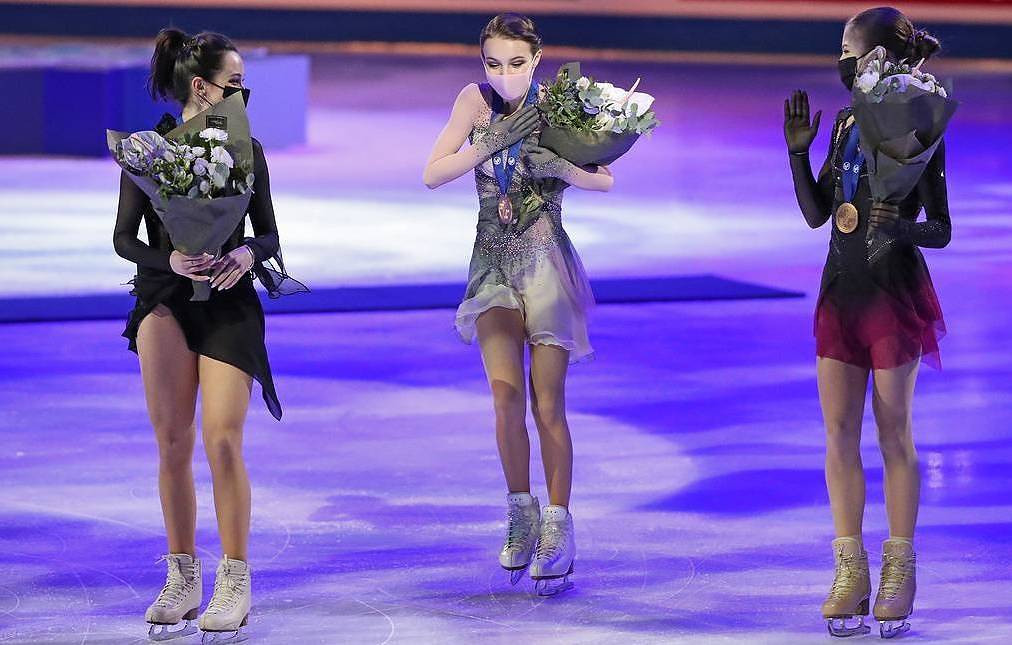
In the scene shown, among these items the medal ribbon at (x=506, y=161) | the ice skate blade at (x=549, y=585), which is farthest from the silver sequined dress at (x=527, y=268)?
the ice skate blade at (x=549, y=585)

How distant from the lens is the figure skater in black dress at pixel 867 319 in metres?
4.07

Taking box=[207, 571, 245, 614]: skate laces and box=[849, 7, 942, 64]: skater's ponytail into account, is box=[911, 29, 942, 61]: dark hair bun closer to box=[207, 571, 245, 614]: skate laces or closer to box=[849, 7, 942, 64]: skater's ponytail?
box=[849, 7, 942, 64]: skater's ponytail

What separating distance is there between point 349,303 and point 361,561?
13.5 feet

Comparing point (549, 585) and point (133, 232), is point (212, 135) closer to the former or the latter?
point (133, 232)

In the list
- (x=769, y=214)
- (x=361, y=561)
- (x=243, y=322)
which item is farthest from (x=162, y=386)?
(x=769, y=214)

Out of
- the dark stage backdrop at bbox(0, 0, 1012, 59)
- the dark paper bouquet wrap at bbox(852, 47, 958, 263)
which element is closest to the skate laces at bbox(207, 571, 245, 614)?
the dark paper bouquet wrap at bbox(852, 47, 958, 263)

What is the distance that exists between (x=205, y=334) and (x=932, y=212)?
171 cm

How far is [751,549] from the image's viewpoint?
493 cm

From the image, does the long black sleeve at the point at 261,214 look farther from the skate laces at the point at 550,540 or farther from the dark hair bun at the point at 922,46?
the dark hair bun at the point at 922,46

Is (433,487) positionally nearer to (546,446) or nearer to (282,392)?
(546,446)

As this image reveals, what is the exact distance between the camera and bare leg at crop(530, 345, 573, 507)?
4.59 metres

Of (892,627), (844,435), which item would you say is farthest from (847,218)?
(892,627)

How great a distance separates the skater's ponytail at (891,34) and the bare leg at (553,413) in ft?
3.75

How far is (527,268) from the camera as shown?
4586mm
